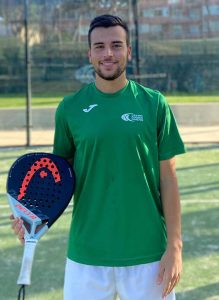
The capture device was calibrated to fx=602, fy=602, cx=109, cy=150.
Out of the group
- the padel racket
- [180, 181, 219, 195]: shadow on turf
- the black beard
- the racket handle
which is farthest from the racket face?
[180, 181, 219, 195]: shadow on turf

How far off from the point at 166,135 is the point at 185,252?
7.83 ft

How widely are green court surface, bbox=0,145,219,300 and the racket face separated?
163 centimetres

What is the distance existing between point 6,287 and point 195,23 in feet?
22.1

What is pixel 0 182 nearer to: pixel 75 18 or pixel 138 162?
pixel 75 18

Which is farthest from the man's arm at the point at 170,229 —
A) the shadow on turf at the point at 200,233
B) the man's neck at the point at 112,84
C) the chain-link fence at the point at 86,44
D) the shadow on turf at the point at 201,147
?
the chain-link fence at the point at 86,44

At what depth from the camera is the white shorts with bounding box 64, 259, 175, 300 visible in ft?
7.05

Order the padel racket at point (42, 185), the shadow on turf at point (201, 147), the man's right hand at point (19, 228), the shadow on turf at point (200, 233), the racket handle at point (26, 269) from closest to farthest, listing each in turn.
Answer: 1. the racket handle at point (26, 269)
2. the man's right hand at point (19, 228)
3. the padel racket at point (42, 185)
4. the shadow on turf at point (200, 233)
5. the shadow on turf at point (201, 147)

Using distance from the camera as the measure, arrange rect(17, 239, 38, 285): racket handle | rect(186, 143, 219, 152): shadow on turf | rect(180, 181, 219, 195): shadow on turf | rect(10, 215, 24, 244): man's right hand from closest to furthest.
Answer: rect(17, 239, 38, 285): racket handle → rect(10, 215, 24, 244): man's right hand → rect(180, 181, 219, 195): shadow on turf → rect(186, 143, 219, 152): shadow on turf

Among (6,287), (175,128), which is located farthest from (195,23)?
(175,128)

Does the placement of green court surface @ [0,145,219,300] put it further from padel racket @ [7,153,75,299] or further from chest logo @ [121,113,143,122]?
chest logo @ [121,113,143,122]

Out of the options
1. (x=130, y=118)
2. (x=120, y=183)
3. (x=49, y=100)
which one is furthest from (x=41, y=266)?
(x=49, y=100)

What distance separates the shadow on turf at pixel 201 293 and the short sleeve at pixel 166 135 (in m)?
1.67

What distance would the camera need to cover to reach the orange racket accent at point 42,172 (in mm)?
2180

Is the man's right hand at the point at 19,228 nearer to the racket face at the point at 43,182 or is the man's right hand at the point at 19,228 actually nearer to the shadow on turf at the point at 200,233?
the racket face at the point at 43,182
